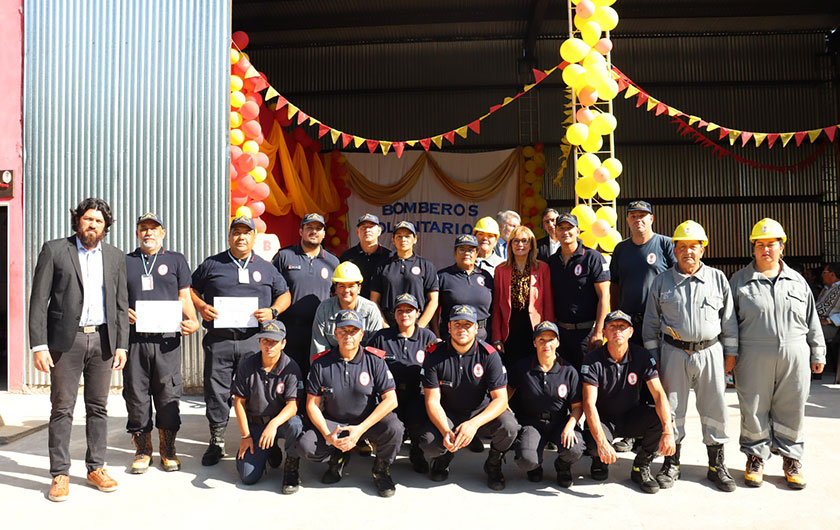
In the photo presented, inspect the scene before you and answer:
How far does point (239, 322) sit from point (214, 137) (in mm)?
2976

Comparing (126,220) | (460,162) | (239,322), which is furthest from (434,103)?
(239,322)

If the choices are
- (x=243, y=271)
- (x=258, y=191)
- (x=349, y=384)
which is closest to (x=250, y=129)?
(x=258, y=191)

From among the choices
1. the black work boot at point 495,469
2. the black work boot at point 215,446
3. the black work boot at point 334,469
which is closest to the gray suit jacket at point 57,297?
the black work boot at point 215,446

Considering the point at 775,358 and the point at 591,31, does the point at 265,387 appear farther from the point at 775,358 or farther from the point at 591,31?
the point at 591,31

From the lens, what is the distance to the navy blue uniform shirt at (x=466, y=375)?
12.3 ft

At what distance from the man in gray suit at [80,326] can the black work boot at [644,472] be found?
123 inches

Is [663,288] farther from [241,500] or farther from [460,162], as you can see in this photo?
[460,162]

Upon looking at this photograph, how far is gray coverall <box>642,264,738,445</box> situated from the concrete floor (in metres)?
0.43

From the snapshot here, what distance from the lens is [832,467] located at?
3994mm

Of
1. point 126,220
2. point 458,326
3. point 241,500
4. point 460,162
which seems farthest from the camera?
point 460,162

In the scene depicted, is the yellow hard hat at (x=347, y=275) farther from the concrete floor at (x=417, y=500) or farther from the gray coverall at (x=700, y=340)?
the gray coverall at (x=700, y=340)

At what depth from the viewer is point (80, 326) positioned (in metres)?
3.52

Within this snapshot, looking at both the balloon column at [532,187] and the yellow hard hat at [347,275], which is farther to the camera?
the balloon column at [532,187]

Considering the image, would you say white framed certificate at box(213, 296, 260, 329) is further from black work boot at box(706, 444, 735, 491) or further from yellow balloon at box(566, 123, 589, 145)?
yellow balloon at box(566, 123, 589, 145)
